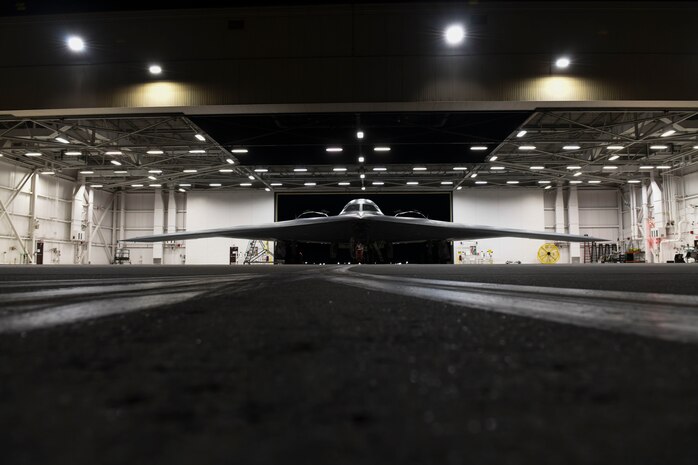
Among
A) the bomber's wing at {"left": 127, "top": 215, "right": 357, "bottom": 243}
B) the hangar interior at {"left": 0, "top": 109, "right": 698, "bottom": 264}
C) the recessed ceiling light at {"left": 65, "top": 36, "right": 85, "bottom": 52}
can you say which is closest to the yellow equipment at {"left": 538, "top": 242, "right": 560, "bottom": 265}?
the hangar interior at {"left": 0, "top": 109, "right": 698, "bottom": 264}

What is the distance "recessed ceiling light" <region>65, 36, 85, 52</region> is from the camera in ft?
29.4

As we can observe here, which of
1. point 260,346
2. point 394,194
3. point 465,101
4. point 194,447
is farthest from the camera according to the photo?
point 394,194

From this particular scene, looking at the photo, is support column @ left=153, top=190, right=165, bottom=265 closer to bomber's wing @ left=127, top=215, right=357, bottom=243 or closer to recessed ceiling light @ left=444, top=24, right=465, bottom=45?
bomber's wing @ left=127, top=215, right=357, bottom=243

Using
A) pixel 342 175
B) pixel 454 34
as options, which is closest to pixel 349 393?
pixel 454 34

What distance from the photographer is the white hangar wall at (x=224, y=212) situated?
2702 cm

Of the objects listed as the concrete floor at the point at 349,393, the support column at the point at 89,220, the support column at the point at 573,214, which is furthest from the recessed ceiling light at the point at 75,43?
the support column at the point at 573,214

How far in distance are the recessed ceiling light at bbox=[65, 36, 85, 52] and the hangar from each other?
80 mm

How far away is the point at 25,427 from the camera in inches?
10.4

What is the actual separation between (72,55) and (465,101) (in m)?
8.72

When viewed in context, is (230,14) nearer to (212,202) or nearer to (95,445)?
(95,445)

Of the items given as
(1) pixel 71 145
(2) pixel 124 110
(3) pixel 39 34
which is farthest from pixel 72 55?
(1) pixel 71 145

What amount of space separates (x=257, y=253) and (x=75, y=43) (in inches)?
661

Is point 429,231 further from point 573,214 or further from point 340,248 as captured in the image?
point 573,214

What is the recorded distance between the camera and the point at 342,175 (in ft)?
75.5
